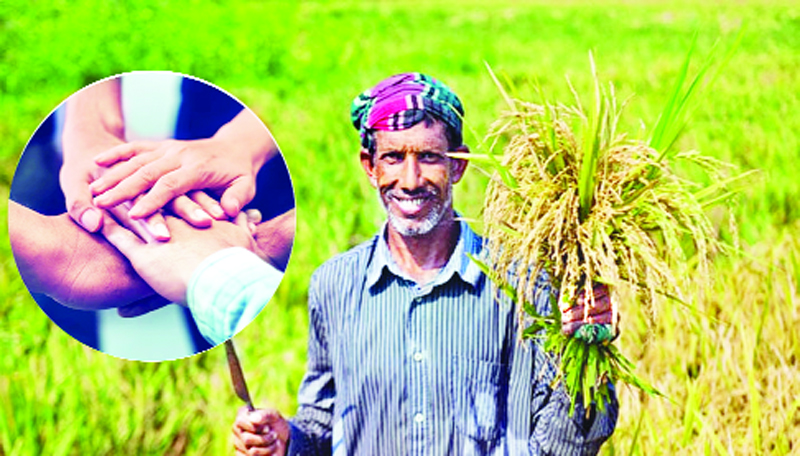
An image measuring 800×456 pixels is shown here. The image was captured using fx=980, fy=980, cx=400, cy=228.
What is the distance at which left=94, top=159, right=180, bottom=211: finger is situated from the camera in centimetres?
151

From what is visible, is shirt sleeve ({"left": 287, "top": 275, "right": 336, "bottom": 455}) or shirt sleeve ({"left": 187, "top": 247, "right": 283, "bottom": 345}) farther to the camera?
shirt sleeve ({"left": 287, "top": 275, "right": 336, "bottom": 455})

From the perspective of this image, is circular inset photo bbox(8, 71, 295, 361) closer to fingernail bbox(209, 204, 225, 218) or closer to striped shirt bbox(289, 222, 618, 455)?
fingernail bbox(209, 204, 225, 218)

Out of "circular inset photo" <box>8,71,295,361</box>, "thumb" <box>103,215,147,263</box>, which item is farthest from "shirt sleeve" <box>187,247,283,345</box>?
"thumb" <box>103,215,147,263</box>

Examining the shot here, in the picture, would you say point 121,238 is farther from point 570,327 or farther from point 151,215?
point 570,327

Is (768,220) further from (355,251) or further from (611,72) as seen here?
(611,72)

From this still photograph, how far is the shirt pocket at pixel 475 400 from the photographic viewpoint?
1529 mm

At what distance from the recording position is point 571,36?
9.57 metres

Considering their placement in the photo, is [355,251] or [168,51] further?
[168,51]

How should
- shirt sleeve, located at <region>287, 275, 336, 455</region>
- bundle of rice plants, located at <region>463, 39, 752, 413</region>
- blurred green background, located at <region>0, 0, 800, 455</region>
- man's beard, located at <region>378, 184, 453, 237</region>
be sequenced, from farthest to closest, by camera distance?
1. blurred green background, located at <region>0, 0, 800, 455</region>
2. shirt sleeve, located at <region>287, 275, 336, 455</region>
3. man's beard, located at <region>378, 184, 453, 237</region>
4. bundle of rice plants, located at <region>463, 39, 752, 413</region>

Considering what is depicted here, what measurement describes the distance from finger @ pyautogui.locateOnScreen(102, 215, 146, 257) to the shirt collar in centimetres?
37

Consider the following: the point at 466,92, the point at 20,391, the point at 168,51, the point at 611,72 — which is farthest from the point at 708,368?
the point at 168,51

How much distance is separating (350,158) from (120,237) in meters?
2.89

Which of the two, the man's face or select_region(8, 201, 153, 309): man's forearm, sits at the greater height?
the man's face

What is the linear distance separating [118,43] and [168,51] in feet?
1.15
